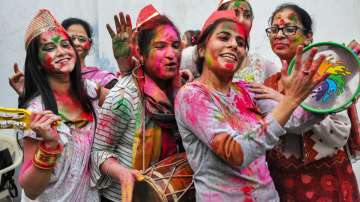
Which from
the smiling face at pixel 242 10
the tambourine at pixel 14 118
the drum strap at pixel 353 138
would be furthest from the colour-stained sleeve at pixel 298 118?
the tambourine at pixel 14 118

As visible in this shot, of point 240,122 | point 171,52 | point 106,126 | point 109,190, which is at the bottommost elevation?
point 109,190

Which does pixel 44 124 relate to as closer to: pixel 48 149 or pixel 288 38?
pixel 48 149

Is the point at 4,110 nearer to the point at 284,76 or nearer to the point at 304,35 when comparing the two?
the point at 284,76

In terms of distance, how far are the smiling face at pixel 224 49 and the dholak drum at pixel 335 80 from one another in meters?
0.26

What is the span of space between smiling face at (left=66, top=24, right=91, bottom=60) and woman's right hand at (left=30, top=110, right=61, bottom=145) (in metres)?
1.58

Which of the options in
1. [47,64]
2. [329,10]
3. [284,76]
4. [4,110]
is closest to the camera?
[284,76]

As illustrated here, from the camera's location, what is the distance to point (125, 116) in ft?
8.51

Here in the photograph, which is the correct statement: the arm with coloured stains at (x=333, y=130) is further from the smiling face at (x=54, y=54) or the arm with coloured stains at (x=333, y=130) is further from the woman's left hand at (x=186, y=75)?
the smiling face at (x=54, y=54)

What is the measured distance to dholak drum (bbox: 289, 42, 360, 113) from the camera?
93.0 inches

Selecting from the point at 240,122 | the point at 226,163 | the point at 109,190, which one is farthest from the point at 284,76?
the point at 109,190

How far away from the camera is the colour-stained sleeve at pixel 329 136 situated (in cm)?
255

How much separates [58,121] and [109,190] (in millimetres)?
476

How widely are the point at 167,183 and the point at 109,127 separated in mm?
450

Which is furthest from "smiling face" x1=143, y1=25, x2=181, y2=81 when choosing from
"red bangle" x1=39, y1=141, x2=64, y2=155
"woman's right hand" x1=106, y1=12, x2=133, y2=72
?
"red bangle" x1=39, y1=141, x2=64, y2=155
